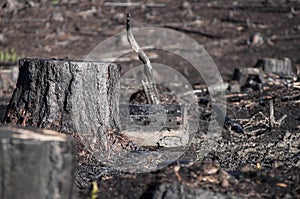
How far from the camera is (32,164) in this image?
242 cm

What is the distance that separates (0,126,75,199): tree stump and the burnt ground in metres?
0.40

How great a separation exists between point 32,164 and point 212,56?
798 centimetres

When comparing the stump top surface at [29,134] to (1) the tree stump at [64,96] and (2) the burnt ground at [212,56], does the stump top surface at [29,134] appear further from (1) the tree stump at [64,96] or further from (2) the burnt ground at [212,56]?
(1) the tree stump at [64,96]

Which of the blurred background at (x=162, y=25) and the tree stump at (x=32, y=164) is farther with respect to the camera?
the blurred background at (x=162, y=25)

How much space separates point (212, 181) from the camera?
2.85 metres

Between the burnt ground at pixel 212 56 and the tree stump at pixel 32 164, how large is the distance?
40 cm

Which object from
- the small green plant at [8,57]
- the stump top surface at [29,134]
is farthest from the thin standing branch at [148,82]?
the small green plant at [8,57]

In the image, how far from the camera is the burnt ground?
2.84m

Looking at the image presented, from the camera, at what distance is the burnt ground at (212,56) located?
112 inches

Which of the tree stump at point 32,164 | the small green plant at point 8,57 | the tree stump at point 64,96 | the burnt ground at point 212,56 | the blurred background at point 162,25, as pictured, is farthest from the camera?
the blurred background at point 162,25

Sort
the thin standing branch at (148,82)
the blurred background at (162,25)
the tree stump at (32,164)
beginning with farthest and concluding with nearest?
the blurred background at (162,25) < the thin standing branch at (148,82) < the tree stump at (32,164)

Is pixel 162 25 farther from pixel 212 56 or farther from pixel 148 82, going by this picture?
pixel 148 82

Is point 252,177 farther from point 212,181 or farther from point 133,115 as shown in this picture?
point 133,115

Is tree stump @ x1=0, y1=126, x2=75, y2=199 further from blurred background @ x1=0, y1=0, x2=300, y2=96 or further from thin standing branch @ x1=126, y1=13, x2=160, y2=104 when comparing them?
blurred background @ x1=0, y1=0, x2=300, y2=96
